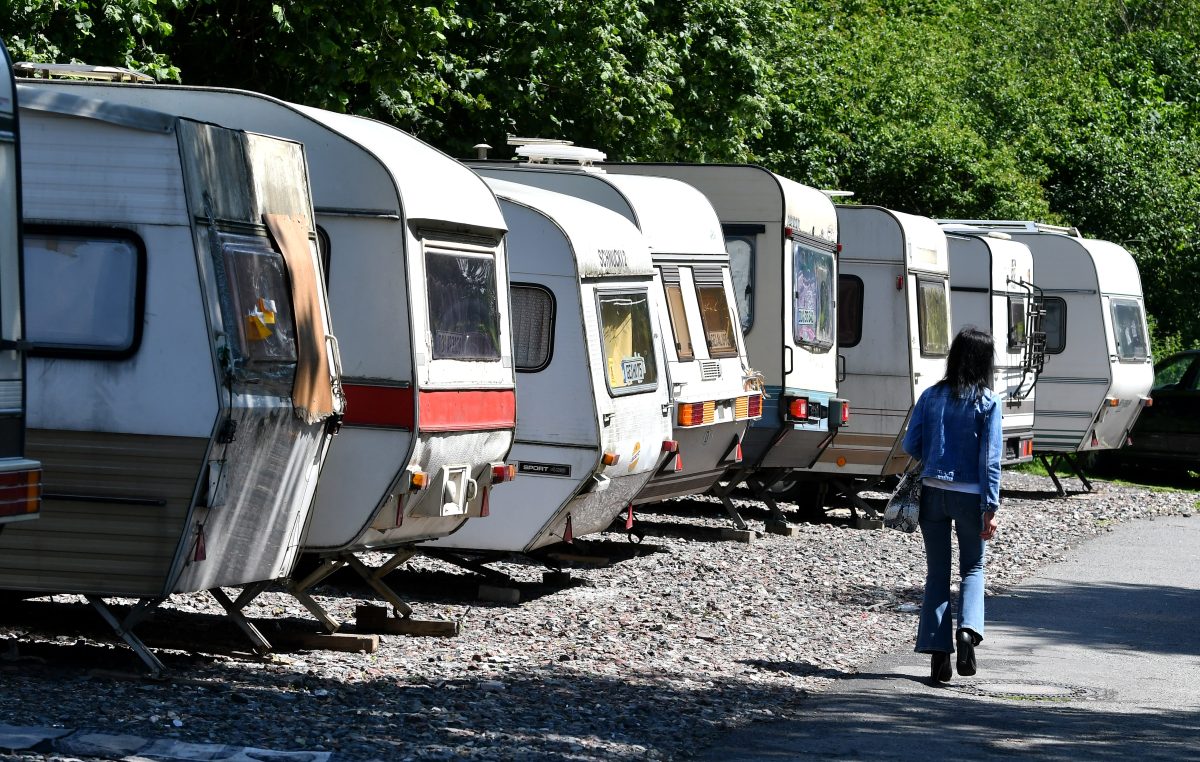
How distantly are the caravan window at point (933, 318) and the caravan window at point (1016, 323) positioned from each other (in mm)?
1938

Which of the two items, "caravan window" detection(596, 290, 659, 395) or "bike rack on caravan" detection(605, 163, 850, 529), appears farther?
"bike rack on caravan" detection(605, 163, 850, 529)

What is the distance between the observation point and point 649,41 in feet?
73.3

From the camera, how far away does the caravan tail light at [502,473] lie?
32.9 ft

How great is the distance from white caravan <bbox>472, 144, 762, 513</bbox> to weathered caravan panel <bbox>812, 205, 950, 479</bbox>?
2.75 metres

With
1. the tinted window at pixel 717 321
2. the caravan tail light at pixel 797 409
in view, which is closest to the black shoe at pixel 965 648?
the tinted window at pixel 717 321

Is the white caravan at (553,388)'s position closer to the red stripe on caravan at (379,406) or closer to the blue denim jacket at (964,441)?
the red stripe on caravan at (379,406)

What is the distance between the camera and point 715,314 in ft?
44.9

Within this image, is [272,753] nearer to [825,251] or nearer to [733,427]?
[733,427]

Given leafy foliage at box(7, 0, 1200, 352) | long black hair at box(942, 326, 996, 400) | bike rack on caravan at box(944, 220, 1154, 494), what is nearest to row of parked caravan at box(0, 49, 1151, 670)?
long black hair at box(942, 326, 996, 400)

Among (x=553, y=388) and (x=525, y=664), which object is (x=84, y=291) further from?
(x=553, y=388)

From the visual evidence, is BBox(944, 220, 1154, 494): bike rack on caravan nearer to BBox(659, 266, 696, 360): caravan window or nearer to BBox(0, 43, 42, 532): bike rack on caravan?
BBox(659, 266, 696, 360): caravan window

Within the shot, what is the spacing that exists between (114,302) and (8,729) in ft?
6.69

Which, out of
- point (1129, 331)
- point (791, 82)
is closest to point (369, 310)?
point (1129, 331)

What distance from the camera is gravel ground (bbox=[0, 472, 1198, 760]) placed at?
6992mm
